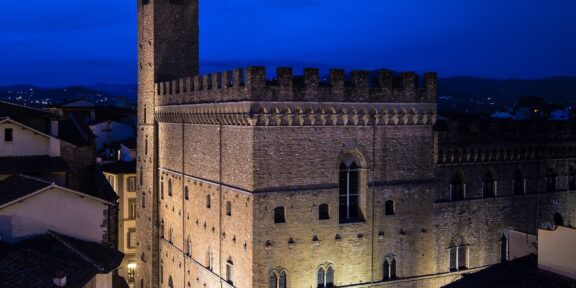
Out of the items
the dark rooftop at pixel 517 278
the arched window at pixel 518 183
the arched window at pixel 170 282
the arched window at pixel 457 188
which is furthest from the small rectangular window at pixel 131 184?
the dark rooftop at pixel 517 278

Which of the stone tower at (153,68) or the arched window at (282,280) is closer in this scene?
the arched window at (282,280)

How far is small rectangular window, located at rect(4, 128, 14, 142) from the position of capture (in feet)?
101

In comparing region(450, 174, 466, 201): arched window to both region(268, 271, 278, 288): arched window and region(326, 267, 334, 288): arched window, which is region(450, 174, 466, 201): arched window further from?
region(268, 271, 278, 288): arched window

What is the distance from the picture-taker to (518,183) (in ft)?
116

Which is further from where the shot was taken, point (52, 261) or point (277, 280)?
point (277, 280)

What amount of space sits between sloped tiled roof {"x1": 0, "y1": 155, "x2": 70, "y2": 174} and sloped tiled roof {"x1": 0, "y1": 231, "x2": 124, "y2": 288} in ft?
18.3

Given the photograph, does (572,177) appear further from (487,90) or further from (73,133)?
(487,90)

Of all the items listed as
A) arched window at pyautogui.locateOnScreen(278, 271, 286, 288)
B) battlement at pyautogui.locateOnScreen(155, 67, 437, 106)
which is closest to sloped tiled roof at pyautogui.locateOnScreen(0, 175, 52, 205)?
battlement at pyautogui.locateOnScreen(155, 67, 437, 106)

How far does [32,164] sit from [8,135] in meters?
1.71

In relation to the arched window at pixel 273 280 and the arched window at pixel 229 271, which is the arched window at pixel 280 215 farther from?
the arched window at pixel 229 271

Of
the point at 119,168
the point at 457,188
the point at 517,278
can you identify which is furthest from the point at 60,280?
the point at 119,168

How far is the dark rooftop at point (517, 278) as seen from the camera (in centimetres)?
2050

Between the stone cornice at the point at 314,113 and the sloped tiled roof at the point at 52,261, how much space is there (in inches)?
298

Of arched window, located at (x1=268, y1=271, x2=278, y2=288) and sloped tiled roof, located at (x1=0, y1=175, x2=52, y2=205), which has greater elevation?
sloped tiled roof, located at (x1=0, y1=175, x2=52, y2=205)
